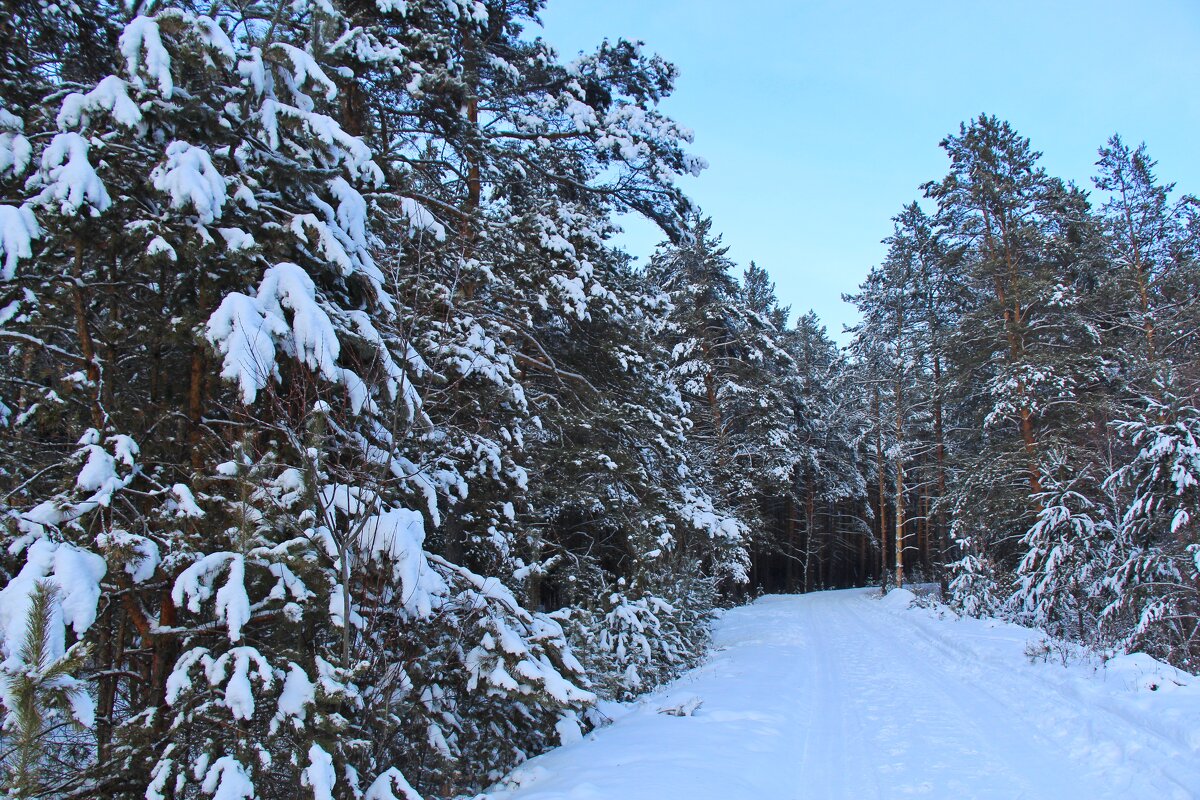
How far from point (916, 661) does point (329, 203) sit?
1174 centimetres

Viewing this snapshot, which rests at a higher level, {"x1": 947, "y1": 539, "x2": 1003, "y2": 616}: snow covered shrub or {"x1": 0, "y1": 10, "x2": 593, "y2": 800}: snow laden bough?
{"x1": 0, "y1": 10, "x2": 593, "y2": 800}: snow laden bough

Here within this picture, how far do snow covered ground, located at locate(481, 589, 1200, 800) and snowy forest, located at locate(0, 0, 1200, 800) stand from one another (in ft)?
2.46

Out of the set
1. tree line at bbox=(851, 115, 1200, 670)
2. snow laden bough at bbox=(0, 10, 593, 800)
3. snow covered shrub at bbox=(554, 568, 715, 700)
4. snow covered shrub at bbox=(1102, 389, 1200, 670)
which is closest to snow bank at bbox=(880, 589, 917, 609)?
tree line at bbox=(851, 115, 1200, 670)

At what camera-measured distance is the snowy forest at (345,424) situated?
3.33m

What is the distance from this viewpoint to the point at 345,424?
4.67 meters

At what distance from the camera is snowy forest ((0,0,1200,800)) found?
3.33m

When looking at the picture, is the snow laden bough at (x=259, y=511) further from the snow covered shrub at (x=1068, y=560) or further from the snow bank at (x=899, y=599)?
the snow bank at (x=899, y=599)

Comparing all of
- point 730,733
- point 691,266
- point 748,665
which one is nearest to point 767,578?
point 691,266

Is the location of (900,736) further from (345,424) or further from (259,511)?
(259,511)

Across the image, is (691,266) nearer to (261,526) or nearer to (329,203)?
(329,203)

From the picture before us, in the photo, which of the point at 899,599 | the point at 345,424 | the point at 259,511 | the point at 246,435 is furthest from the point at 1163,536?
the point at 246,435

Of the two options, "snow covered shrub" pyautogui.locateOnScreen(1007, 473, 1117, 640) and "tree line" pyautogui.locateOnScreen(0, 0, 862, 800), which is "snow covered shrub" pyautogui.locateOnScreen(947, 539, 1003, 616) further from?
"tree line" pyautogui.locateOnScreen(0, 0, 862, 800)

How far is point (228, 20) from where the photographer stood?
18.2 ft

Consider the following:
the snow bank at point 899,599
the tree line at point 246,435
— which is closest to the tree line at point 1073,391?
the snow bank at point 899,599
